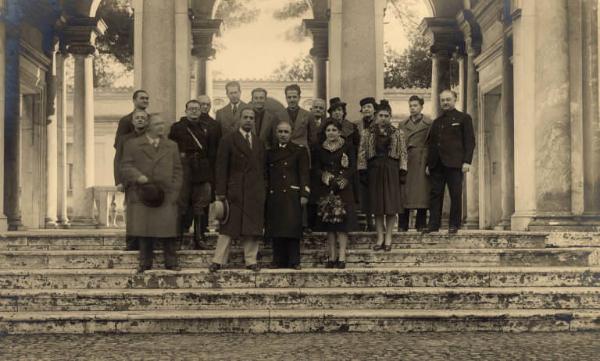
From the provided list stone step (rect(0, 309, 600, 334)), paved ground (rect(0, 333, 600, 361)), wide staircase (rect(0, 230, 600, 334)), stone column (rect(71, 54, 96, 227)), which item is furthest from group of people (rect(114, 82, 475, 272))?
stone column (rect(71, 54, 96, 227))

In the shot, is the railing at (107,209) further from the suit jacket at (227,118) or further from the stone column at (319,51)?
A: the suit jacket at (227,118)

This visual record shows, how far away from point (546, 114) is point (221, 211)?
5659 mm

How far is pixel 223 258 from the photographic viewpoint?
420 inches

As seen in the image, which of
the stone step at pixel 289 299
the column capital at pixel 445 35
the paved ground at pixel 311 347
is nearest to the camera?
the paved ground at pixel 311 347

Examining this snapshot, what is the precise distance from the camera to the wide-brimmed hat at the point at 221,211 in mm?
10625

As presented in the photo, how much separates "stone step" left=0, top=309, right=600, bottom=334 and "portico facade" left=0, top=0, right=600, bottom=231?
4491 millimetres

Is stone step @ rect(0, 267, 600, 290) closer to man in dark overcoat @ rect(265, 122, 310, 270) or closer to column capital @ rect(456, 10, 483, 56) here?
man in dark overcoat @ rect(265, 122, 310, 270)

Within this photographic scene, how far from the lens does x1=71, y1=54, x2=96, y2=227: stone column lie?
20.6 meters

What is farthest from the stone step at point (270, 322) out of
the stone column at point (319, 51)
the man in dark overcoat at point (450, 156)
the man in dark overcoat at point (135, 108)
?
the stone column at point (319, 51)

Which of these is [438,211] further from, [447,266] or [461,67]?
[461,67]

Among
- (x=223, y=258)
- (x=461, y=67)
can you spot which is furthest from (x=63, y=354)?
(x=461, y=67)

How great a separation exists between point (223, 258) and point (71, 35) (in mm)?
12076

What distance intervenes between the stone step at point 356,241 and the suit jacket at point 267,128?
1.34 m

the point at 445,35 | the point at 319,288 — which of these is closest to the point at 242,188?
the point at 319,288
